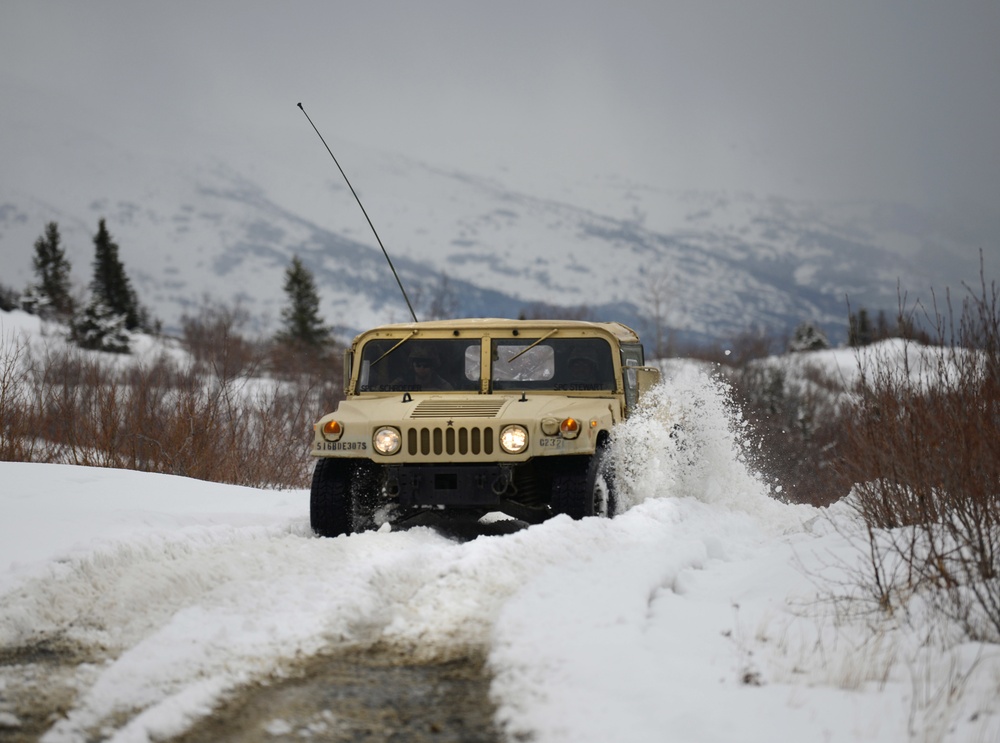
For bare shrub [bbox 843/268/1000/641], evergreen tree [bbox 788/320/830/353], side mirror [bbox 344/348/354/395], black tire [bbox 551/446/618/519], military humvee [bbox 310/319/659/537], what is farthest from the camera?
evergreen tree [bbox 788/320/830/353]

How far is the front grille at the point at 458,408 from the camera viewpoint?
8445 mm

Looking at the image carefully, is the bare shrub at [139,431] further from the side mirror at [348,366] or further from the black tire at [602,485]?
the black tire at [602,485]

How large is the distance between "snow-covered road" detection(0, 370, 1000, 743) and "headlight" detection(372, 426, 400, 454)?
773 millimetres

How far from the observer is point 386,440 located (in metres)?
8.34

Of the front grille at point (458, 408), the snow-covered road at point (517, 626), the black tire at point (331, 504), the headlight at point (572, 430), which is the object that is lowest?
the snow-covered road at point (517, 626)

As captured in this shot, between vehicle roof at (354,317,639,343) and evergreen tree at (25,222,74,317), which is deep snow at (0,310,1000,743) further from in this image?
evergreen tree at (25,222,74,317)

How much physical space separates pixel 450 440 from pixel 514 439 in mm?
498

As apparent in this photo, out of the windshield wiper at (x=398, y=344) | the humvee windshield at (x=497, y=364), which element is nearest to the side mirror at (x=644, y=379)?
the humvee windshield at (x=497, y=364)

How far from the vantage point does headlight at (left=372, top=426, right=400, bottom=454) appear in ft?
27.3

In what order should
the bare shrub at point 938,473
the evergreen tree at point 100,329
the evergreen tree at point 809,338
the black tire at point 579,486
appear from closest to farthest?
the bare shrub at point 938,473
the black tire at point 579,486
the evergreen tree at point 100,329
the evergreen tree at point 809,338

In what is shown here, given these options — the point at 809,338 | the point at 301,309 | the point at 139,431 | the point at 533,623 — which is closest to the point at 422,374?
the point at 533,623

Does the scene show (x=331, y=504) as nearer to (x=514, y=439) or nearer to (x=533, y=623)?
(x=514, y=439)

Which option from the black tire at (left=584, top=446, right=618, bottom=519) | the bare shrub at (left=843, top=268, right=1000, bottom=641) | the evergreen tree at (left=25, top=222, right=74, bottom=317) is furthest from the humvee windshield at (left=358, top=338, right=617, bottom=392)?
the evergreen tree at (left=25, top=222, right=74, bottom=317)

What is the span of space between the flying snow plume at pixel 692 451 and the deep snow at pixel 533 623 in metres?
0.76
